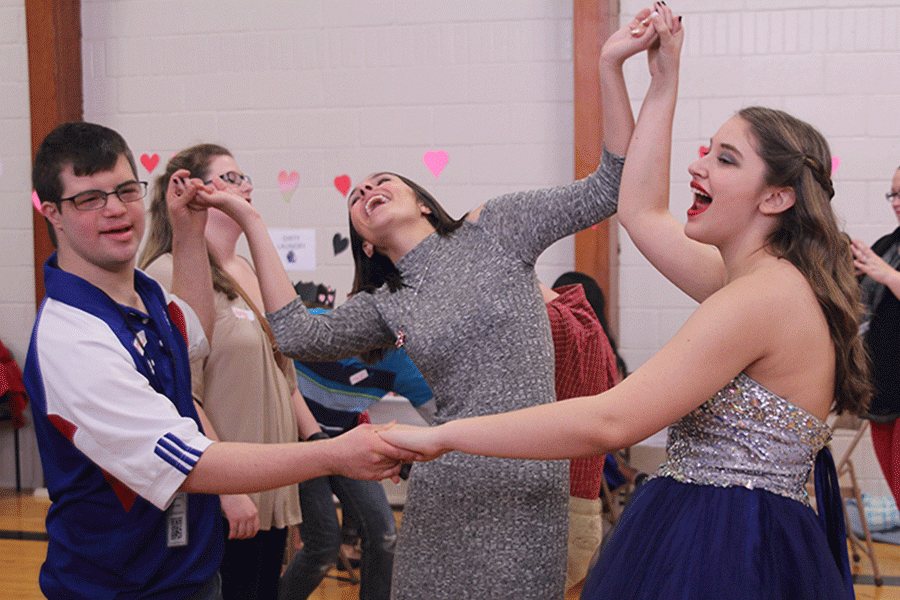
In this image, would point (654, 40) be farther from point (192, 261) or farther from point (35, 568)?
point (35, 568)

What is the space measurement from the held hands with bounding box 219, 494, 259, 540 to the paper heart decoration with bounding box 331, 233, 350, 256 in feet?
9.00

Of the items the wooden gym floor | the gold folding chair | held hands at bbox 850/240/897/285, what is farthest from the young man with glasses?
the gold folding chair

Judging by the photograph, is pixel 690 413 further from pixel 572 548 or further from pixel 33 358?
pixel 33 358

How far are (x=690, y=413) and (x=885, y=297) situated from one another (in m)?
2.31

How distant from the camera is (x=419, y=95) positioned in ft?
14.8

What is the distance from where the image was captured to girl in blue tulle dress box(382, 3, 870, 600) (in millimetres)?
1268

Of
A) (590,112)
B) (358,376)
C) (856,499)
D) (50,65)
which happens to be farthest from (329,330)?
(50,65)

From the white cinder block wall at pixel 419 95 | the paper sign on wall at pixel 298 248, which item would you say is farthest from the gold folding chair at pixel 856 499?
the paper sign on wall at pixel 298 248

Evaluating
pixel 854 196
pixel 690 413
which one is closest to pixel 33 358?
pixel 690 413

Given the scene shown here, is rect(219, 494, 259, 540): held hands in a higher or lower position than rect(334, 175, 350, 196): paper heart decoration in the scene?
lower

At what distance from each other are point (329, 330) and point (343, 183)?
297cm

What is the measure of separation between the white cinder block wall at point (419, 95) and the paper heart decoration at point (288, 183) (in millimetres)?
17

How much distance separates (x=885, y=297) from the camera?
328 cm

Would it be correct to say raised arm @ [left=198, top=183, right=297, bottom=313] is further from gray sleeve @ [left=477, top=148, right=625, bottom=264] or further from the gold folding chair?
the gold folding chair
